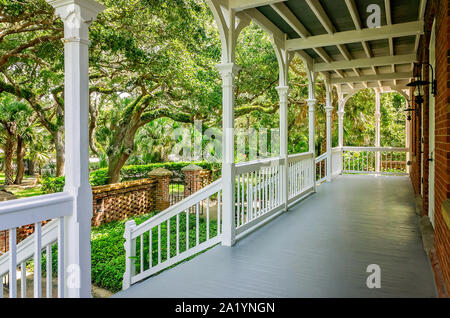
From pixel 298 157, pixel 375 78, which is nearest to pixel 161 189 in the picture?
pixel 298 157

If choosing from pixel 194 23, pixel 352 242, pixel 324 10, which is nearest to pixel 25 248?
pixel 352 242

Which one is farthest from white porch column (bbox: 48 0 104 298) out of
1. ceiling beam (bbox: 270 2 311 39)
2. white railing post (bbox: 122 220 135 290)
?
ceiling beam (bbox: 270 2 311 39)

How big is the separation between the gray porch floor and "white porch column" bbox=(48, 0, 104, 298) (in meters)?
0.67

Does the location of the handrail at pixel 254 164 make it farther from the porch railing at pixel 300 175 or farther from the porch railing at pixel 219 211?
the porch railing at pixel 300 175

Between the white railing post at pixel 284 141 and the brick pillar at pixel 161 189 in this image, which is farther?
the brick pillar at pixel 161 189

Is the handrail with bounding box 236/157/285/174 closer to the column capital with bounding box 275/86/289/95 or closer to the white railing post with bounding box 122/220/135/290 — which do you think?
the column capital with bounding box 275/86/289/95

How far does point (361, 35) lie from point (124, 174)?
34.2ft

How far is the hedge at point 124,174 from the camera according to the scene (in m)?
10.0

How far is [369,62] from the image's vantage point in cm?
746

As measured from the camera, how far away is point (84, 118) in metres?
2.34

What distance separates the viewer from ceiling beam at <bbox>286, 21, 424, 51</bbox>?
5176 millimetres

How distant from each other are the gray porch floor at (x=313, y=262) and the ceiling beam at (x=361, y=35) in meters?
2.96

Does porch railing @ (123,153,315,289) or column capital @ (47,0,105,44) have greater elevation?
column capital @ (47,0,105,44)

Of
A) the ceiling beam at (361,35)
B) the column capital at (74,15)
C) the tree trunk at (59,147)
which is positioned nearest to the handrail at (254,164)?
the ceiling beam at (361,35)
